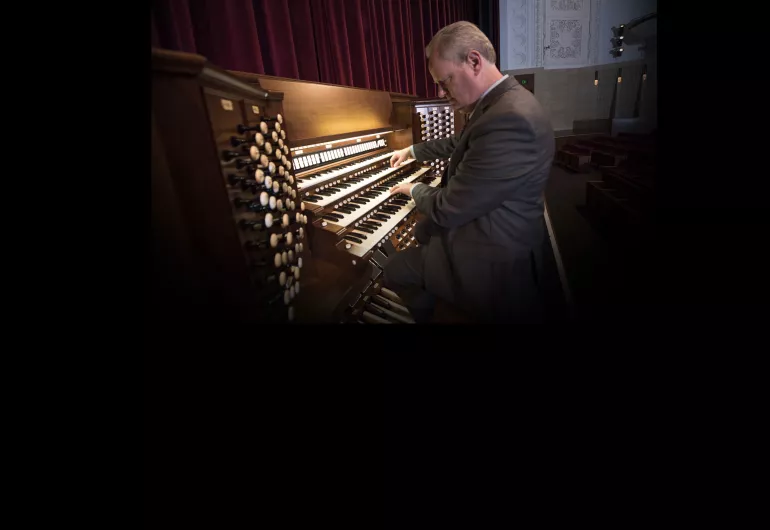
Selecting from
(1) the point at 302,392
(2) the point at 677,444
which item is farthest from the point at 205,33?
(2) the point at 677,444

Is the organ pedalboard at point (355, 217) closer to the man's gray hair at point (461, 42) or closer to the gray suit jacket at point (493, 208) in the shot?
the gray suit jacket at point (493, 208)

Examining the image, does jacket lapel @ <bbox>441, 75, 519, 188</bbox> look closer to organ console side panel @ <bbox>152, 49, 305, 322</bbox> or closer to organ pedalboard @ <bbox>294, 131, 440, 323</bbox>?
organ pedalboard @ <bbox>294, 131, 440, 323</bbox>

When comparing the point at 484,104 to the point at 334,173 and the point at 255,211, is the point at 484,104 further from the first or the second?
the point at 255,211

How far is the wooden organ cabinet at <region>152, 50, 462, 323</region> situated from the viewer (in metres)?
0.61

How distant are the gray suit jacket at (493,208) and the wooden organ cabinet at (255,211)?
0.86 feet

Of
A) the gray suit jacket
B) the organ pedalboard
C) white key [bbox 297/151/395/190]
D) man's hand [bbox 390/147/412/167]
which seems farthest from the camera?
man's hand [bbox 390/147/412/167]

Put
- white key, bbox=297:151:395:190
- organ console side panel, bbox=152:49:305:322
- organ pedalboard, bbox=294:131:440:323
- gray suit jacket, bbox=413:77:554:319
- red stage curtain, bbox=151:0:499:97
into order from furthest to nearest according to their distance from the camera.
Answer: white key, bbox=297:151:395:190 → organ pedalboard, bbox=294:131:440:323 → gray suit jacket, bbox=413:77:554:319 → red stage curtain, bbox=151:0:499:97 → organ console side panel, bbox=152:49:305:322

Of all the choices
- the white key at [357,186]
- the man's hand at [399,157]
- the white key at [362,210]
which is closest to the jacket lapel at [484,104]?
the white key at [362,210]

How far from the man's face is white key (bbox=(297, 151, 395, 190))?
1.78ft

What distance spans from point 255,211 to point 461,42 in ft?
2.92

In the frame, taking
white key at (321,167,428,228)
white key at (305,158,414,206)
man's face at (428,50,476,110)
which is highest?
man's face at (428,50,476,110)

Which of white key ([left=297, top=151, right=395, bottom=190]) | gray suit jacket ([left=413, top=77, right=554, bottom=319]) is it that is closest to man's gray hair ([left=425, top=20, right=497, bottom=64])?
gray suit jacket ([left=413, top=77, right=554, bottom=319])

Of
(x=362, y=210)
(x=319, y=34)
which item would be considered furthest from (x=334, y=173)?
(x=319, y=34)

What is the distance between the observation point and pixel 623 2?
624mm
